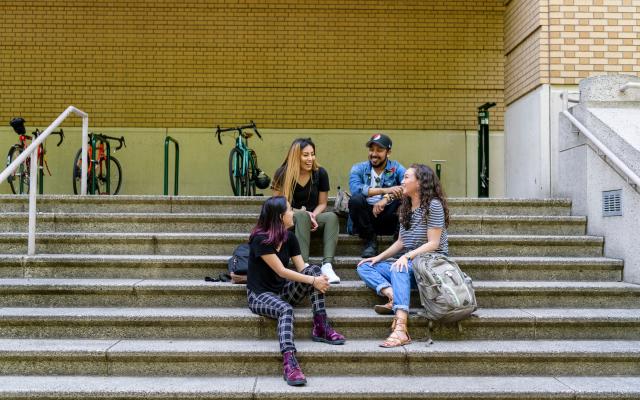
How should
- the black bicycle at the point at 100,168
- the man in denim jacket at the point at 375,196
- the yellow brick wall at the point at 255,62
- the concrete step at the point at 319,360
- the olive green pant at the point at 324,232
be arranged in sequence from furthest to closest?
the yellow brick wall at the point at 255,62, the black bicycle at the point at 100,168, the man in denim jacket at the point at 375,196, the olive green pant at the point at 324,232, the concrete step at the point at 319,360

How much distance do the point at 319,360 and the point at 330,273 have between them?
3.00 feet

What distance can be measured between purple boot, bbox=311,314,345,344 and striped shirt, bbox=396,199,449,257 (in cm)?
96

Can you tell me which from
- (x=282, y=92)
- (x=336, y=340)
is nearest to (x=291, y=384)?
(x=336, y=340)

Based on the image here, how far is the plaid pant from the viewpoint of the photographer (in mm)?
3707

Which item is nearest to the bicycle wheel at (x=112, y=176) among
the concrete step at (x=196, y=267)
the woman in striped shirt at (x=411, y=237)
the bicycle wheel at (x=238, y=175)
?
the bicycle wheel at (x=238, y=175)

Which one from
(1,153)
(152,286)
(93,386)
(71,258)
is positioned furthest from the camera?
(1,153)

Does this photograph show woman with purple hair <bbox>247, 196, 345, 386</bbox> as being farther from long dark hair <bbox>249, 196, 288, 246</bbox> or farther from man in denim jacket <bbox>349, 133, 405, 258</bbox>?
man in denim jacket <bbox>349, 133, 405, 258</bbox>

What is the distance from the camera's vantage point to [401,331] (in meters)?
3.97

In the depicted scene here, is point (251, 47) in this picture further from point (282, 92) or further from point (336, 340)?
point (336, 340)

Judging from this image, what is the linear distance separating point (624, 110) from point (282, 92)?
561cm

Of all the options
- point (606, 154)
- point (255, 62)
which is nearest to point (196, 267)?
point (606, 154)

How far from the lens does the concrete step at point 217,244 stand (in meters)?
5.11

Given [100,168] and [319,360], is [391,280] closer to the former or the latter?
[319,360]

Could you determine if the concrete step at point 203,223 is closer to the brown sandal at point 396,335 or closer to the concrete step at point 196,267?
the concrete step at point 196,267
